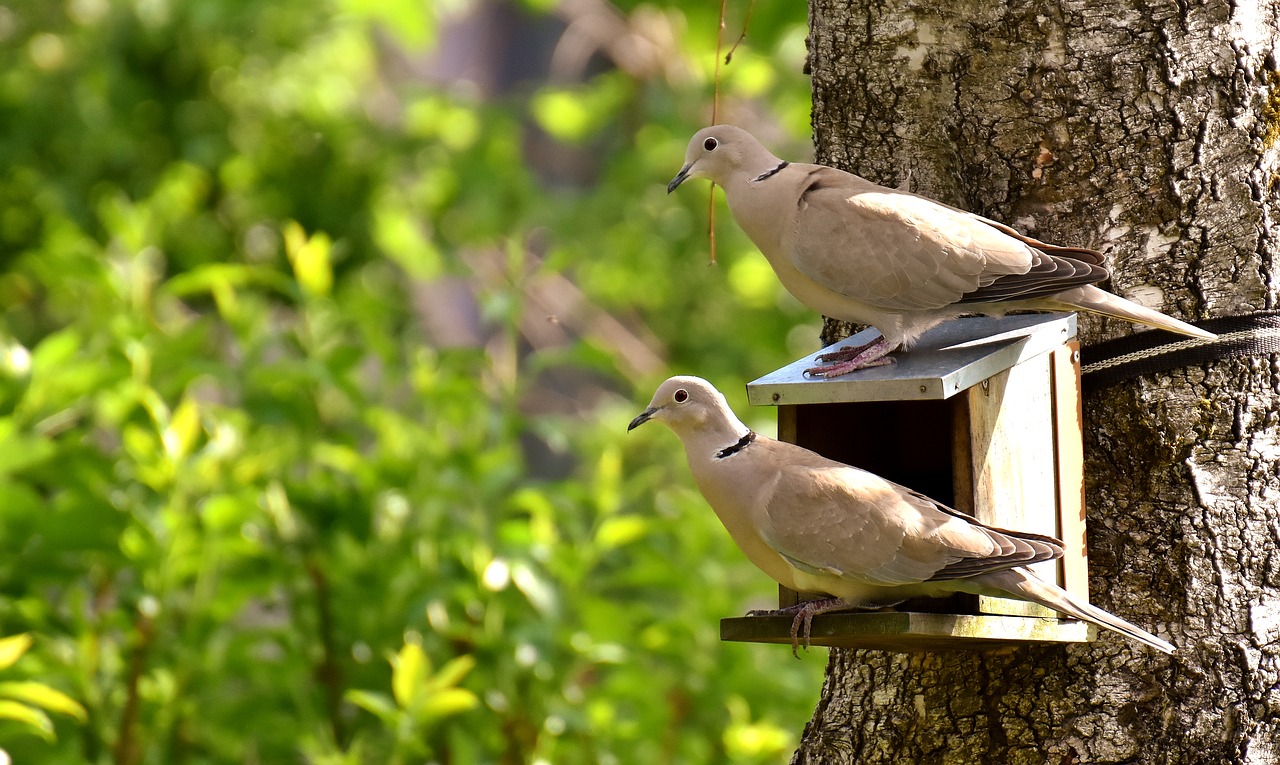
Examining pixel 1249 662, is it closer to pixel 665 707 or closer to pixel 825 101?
pixel 825 101

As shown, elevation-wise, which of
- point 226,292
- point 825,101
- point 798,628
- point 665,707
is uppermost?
point 825,101

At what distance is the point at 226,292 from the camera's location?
4.00 meters

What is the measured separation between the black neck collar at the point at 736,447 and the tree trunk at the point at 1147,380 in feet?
1.89

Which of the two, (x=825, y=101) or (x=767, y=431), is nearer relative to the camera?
(x=825, y=101)

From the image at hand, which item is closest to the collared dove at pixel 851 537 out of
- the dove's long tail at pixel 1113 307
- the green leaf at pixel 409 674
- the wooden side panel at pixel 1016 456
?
the wooden side panel at pixel 1016 456

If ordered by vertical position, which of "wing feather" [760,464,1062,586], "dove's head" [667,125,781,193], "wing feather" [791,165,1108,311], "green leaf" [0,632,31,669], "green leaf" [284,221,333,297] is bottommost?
"green leaf" [0,632,31,669]

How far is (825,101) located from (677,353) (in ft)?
16.1

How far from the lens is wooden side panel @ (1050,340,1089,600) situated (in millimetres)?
2293

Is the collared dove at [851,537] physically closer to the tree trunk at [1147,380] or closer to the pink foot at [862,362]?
the pink foot at [862,362]

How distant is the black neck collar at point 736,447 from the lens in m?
2.28

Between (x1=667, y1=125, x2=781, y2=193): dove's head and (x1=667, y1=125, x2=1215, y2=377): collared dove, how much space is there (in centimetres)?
8

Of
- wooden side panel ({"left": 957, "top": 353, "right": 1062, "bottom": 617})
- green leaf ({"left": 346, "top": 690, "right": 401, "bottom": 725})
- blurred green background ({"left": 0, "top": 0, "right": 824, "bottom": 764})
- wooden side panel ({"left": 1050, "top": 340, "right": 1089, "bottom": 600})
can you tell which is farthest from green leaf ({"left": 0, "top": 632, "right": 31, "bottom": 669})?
wooden side panel ({"left": 1050, "top": 340, "right": 1089, "bottom": 600})

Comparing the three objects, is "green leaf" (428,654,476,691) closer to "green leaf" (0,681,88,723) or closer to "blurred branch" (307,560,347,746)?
"blurred branch" (307,560,347,746)

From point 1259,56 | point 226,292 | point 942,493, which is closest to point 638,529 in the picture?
point 942,493
